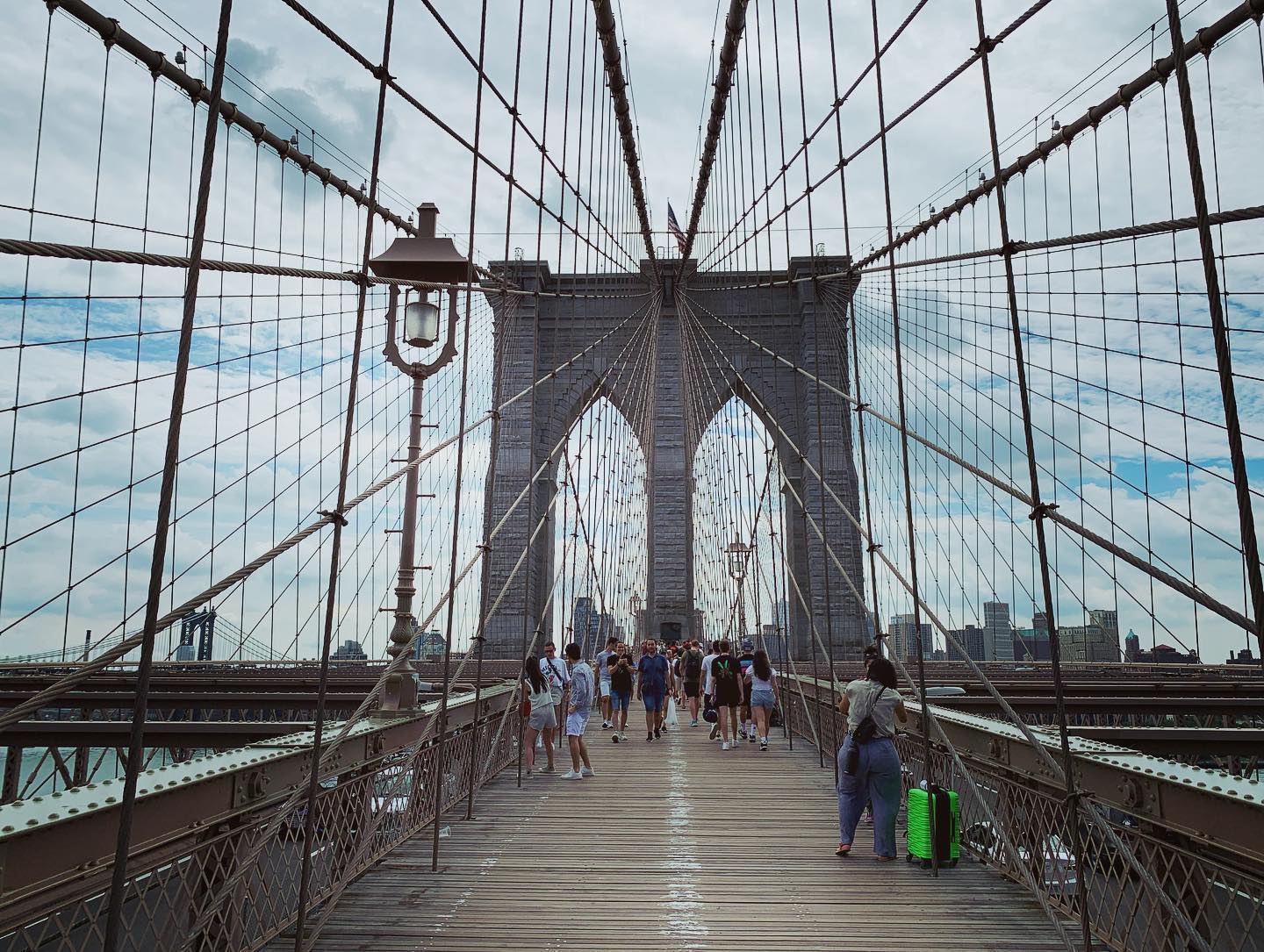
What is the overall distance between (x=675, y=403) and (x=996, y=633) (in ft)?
25.2

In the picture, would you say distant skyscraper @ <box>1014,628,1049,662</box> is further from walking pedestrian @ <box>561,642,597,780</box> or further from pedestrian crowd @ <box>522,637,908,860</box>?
walking pedestrian @ <box>561,642,597,780</box>

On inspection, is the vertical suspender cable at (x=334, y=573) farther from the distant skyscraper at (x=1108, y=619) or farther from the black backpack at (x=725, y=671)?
the distant skyscraper at (x=1108, y=619)

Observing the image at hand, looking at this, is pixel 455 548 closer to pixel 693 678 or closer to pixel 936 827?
pixel 936 827

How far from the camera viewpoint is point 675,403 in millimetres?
18359

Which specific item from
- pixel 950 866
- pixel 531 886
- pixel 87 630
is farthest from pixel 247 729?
pixel 87 630

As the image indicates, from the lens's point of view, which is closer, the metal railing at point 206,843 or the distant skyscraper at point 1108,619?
the metal railing at point 206,843

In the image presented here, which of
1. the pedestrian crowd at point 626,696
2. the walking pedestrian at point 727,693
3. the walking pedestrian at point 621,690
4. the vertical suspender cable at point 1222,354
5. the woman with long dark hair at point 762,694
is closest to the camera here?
the vertical suspender cable at point 1222,354

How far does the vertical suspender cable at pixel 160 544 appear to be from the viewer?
168cm

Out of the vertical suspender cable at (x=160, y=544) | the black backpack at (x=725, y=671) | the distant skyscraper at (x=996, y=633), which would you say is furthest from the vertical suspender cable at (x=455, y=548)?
the distant skyscraper at (x=996, y=633)

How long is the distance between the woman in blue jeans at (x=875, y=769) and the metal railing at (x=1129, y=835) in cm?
30

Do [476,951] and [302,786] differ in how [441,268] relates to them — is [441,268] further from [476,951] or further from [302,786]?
[476,951]

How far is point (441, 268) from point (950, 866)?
3.98m

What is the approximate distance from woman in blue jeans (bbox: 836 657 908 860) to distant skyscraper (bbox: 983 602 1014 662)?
8995 millimetres

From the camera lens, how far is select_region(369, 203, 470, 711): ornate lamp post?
4945 millimetres
